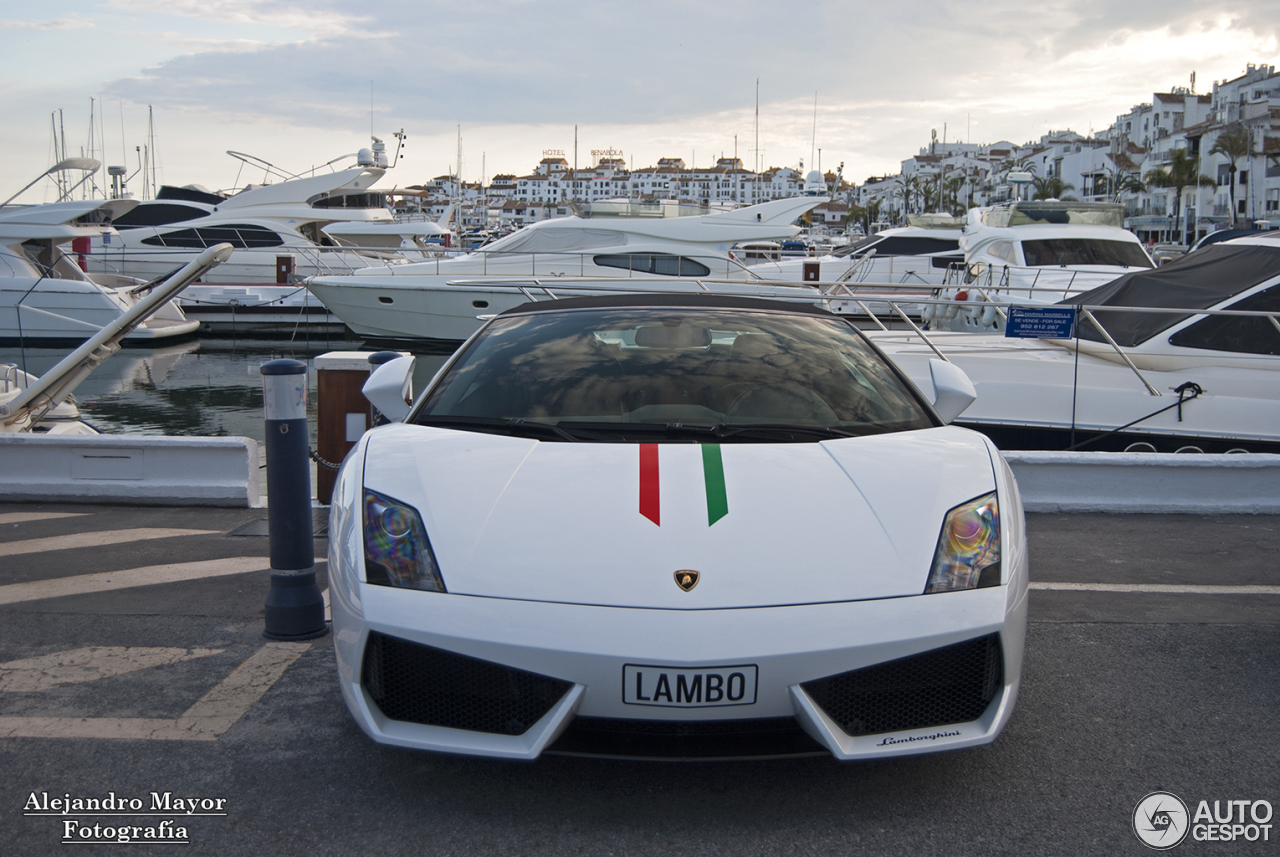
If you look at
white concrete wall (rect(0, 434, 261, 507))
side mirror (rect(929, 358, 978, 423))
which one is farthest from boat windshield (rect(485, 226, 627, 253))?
side mirror (rect(929, 358, 978, 423))

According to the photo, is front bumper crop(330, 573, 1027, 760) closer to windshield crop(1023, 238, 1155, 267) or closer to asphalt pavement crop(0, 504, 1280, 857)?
asphalt pavement crop(0, 504, 1280, 857)

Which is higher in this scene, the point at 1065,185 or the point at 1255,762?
the point at 1065,185

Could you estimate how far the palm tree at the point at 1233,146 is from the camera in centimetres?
7331

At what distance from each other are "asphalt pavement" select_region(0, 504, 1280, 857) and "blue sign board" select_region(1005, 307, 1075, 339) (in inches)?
128

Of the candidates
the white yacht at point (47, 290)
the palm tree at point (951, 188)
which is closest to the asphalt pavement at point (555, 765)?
the white yacht at point (47, 290)

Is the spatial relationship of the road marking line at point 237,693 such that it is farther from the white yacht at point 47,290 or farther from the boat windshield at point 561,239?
the white yacht at point 47,290

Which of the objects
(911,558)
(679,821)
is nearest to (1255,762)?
(911,558)

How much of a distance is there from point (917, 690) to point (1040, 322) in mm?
5358

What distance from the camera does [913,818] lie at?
7.89ft

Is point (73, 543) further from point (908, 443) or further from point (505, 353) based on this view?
point (908, 443)

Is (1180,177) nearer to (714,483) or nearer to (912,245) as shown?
(912,245)

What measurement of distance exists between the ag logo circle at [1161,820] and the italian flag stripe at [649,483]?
4.50 feet

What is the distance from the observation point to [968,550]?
8.35 ft

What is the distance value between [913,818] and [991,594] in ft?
1.90
